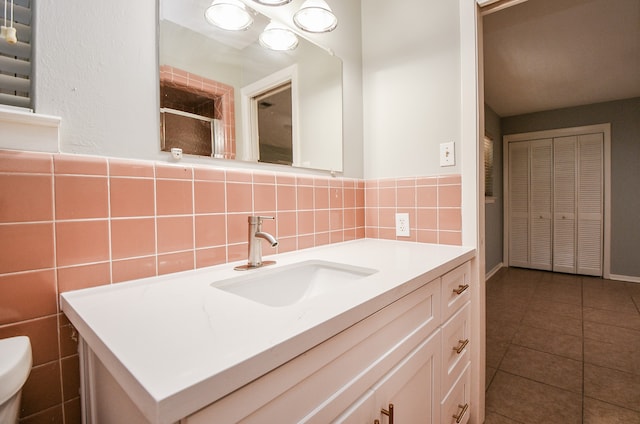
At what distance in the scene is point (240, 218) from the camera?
3.44 feet

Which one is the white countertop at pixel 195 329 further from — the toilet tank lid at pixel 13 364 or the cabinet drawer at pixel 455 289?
the cabinet drawer at pixel 455 289

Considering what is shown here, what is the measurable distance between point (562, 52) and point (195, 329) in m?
3.67

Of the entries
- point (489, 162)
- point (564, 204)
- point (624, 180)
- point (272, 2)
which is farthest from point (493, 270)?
point (272, 2)

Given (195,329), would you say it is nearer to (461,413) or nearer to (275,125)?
(275,125)

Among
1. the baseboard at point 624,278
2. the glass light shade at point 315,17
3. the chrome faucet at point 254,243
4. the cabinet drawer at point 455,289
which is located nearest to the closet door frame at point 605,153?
the baseboard at point 624,278

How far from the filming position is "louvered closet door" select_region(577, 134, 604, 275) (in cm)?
383

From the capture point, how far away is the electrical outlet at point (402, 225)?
1.50 metres

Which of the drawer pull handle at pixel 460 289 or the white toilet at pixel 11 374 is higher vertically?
the white toilet at pixel 11 374

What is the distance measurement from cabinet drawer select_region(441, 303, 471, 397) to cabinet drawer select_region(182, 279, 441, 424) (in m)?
0.27

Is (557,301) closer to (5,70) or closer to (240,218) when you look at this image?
(240,218)

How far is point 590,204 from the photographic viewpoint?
3.90 meters

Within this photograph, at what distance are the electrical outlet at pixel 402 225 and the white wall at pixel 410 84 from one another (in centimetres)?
22

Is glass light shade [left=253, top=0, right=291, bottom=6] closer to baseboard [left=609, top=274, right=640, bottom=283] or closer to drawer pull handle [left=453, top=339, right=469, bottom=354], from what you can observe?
drawer pull handle [left=453, top=339, right=469, bottom=354]

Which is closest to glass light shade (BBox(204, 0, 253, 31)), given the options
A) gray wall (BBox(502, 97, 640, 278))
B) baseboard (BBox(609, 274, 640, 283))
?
gray wall (BBox(502, 97, 640, 278))
